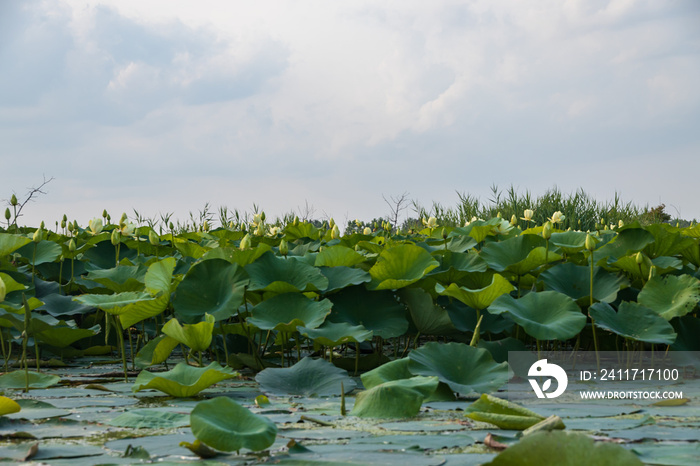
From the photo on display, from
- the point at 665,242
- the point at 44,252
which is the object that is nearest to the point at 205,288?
the point at 44,252

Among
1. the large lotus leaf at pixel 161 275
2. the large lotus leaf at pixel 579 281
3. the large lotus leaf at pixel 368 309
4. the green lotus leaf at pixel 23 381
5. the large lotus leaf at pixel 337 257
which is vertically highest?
the large lotus leaf at pixel 337 257

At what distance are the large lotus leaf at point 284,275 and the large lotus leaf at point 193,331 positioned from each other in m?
0.31

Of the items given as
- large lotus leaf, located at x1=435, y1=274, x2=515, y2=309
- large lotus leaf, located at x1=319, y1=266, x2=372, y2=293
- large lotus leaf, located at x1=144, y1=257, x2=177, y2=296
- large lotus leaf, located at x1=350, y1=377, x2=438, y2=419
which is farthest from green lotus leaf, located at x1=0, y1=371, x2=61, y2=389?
large lotus leaf, located at x1=435, y1=274, x2=515, y2=309

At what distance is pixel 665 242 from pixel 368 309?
Result: 1.40 m

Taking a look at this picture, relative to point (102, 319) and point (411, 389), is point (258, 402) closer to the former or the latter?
point (411, 389)

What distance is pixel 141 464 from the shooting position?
108cm

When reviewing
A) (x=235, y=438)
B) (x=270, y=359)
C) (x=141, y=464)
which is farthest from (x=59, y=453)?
(x=270, y=359)

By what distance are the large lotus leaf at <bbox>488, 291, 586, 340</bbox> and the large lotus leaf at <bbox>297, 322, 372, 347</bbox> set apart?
1.40 feet

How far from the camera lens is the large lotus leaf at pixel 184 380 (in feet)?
5.53

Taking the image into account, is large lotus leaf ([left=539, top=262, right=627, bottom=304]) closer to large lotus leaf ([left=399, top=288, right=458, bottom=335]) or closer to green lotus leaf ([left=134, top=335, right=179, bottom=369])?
large lotus leaf ([left=399, top=288, right=458, bottom=335])

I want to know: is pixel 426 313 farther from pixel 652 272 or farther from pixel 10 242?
pixel 10 242

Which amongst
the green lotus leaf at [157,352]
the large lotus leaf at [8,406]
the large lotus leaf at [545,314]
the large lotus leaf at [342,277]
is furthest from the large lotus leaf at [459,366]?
the large lotus leaf at [8,406]

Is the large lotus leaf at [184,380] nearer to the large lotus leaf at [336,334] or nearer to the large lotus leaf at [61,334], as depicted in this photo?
the large lotus leaf at [336,334]

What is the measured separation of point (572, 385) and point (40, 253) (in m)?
2.65
